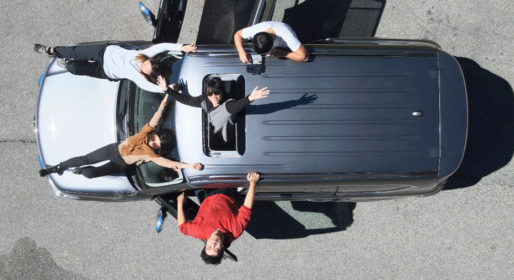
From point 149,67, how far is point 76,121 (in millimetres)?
1184

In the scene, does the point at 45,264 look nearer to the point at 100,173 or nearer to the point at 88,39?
the point at 100,173

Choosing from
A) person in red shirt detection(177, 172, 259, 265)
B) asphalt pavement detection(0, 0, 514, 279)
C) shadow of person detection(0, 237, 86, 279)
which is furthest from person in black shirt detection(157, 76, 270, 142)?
shadow of person detection(0, 237, 86, 279)

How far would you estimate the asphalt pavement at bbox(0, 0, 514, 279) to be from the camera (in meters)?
4.67

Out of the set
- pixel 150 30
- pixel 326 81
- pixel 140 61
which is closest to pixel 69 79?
pixel 140 61

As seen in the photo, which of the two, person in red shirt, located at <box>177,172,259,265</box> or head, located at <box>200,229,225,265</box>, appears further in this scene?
person in red shirt, located at <box>177,172,259,265</box>

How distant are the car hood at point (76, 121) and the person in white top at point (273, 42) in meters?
1.50

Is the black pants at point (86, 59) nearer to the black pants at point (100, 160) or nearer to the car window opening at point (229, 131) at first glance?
the black pants at point (100, 160)

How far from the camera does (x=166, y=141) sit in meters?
3.31

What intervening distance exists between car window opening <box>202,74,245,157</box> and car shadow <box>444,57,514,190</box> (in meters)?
2.98

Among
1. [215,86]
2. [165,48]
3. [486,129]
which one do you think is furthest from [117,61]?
[486,129]

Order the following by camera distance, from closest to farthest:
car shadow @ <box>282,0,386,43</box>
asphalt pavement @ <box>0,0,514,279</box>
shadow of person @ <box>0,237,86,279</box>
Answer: asphalt pavement @ <box>0,0,514,279</box> → car shadow @ <box>282,0,386,43</box> → shadow of person @ <box>0,237,86,279</box>

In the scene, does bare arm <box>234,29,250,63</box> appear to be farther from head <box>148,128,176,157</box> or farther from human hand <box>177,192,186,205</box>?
human hand <box>177,192,186,205</box>

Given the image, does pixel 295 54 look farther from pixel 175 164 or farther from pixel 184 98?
pixel 175 164

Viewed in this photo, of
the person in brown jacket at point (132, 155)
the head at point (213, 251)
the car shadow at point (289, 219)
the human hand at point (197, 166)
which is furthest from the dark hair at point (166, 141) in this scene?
the car shadow at point (289, 219)
